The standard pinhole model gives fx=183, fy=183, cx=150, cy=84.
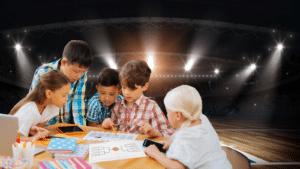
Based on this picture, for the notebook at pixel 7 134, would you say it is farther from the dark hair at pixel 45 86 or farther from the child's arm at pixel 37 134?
the dark hair at pixel 45 86

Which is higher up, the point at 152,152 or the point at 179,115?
the point at 179,115

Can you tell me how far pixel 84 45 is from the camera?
158 centimetres

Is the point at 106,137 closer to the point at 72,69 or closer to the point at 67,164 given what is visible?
the point at 67,164

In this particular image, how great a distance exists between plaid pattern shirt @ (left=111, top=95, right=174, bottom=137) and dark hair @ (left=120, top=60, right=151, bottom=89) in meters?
0.14

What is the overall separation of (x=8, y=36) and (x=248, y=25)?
9.41 metres

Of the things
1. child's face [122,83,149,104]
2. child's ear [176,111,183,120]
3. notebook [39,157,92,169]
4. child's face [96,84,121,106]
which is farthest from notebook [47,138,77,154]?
child's face [96,84,121,106]

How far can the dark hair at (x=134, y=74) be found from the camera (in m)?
1.37

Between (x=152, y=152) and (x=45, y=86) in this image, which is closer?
(x=152, y=152)

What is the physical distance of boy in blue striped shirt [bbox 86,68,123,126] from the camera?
5.26ft

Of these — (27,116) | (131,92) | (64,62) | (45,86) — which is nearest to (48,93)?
(45,86)

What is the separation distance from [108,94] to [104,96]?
43 mm

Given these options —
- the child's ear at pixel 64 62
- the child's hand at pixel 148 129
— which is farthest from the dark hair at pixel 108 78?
the child's hand at pixel 148 129

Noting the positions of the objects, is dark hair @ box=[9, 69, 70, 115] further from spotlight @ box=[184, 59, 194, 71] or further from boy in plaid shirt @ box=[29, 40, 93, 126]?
spotlight @ box=[184, 59, 194, 71]

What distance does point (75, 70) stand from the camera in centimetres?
153
